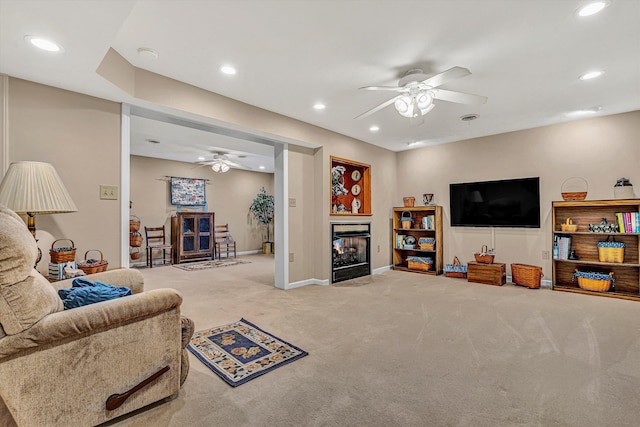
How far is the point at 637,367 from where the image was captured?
2.17 meters

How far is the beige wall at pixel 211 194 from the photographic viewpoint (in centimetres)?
713

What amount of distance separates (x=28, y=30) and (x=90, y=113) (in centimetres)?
103

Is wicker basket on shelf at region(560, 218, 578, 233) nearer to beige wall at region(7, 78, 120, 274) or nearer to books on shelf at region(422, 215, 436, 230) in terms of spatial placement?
books on shelf at region(422, 215, 436, 230)

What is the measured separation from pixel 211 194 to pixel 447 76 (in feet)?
23.2

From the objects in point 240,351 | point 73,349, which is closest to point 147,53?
point 73,349

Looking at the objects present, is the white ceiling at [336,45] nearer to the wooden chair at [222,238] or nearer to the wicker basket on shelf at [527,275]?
the wicker basket on shelf at [527,275]

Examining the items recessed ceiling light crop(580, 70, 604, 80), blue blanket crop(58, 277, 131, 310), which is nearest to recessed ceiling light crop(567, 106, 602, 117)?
recessed ceiling light crop(580, 70, 604, 80)

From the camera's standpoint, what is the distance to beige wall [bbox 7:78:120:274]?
2533mm

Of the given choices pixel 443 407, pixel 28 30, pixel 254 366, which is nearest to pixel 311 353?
pixel 254 366

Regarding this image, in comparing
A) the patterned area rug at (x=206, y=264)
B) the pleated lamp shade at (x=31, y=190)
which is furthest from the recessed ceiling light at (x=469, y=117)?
the patterned area rug at (x=206, y=264)

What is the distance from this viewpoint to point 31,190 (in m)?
2.17

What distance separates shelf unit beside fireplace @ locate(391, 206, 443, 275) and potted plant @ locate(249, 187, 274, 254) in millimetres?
4096

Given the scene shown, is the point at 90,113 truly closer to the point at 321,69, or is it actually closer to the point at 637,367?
the point at 321,69

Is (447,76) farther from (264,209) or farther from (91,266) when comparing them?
(264,209)
